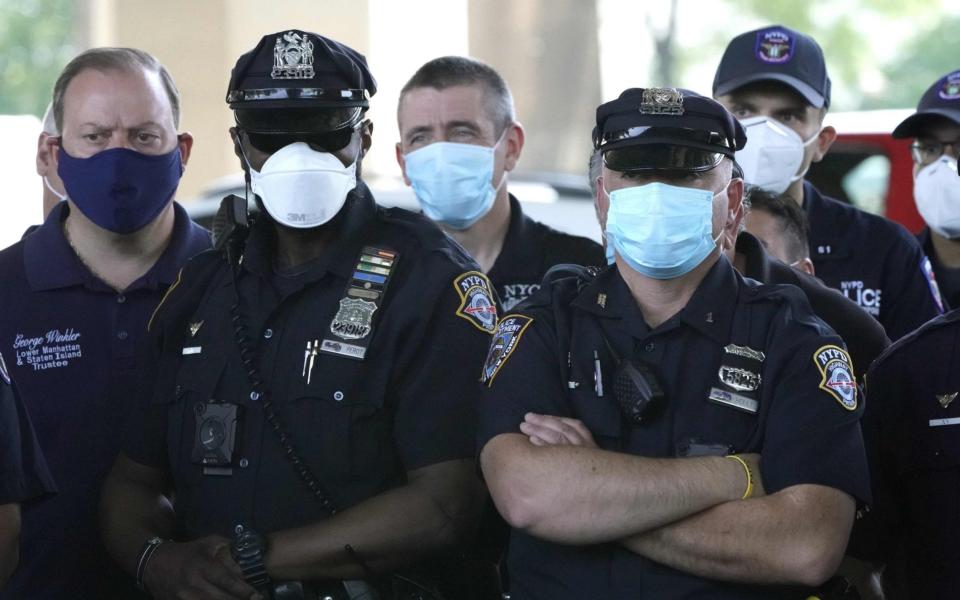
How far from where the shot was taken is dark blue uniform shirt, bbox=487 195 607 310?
483 cm

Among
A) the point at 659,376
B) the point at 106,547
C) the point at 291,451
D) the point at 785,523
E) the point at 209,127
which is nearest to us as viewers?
the point at 785,523

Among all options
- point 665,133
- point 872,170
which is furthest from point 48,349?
point 872,170

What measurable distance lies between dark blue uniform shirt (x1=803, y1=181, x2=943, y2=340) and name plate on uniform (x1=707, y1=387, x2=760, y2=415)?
64.1 inches

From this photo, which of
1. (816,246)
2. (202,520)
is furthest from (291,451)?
(816,246)

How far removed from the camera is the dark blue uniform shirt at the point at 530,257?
4.83 metres

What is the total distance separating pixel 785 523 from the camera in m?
3.10

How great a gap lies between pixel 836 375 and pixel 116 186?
207 cm

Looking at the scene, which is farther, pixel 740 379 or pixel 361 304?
pixel 361 304

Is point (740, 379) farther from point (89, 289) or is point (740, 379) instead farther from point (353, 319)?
point (89, 289)

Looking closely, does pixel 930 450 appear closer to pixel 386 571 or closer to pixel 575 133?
pixel 386 571

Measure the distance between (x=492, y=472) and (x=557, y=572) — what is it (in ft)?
0.84

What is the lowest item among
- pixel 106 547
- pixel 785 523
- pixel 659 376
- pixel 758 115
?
pixel 106 547

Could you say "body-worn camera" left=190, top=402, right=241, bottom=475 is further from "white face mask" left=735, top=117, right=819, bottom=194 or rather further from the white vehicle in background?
the white vehicle in background

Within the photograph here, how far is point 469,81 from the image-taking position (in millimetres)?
5074
